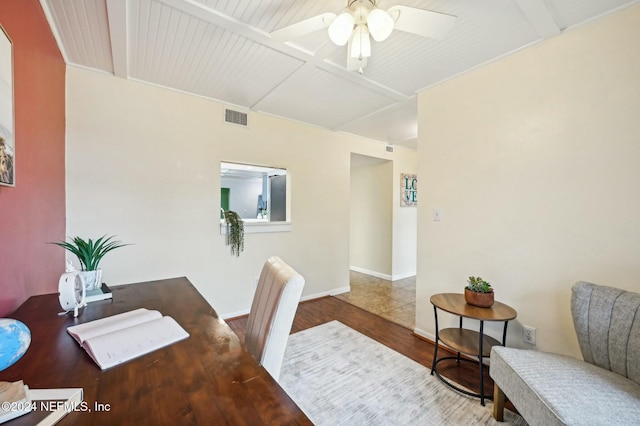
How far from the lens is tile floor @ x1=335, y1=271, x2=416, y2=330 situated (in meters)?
3.09

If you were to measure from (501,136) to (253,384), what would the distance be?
2.36 m

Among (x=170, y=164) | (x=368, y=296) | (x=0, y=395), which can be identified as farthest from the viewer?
(x=368, y=296)

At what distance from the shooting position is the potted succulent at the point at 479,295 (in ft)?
5.91

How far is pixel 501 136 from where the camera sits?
80.5 inches

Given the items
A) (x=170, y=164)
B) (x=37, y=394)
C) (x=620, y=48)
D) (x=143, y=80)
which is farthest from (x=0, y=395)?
(x=620, y=48)

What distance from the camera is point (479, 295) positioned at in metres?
1.81

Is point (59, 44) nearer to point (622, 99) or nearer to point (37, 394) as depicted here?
point (37, 394)

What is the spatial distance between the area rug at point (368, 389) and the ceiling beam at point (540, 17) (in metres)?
2.44

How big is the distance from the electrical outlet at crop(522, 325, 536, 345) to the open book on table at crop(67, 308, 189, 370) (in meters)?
2.25

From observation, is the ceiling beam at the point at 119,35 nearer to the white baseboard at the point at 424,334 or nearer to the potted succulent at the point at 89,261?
Answer: the potted succulent at the point at 89,261

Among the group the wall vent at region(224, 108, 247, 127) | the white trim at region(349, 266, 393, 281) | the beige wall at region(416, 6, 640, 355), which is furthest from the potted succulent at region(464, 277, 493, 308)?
the white trim at region(349, 266, 393, 281)

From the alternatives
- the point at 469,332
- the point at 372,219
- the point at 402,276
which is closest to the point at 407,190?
the point at 372,219

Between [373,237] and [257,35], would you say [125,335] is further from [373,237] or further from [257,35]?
[373,237]

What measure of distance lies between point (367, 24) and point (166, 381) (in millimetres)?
1809
